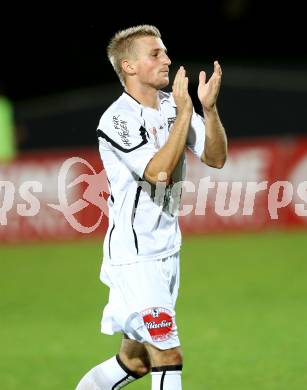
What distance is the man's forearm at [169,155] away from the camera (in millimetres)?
5227

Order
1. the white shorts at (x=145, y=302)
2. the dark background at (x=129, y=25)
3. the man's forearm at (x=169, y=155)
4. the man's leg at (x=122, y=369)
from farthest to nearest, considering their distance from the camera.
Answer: the dark background at (x=129, y=25), the man's leg at (x=122, y=369), the white shorts at (x=145, y=302), the man's forearm at (x=169, y=155)

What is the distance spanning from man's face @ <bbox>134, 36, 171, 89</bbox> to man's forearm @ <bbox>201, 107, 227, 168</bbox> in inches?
14.1

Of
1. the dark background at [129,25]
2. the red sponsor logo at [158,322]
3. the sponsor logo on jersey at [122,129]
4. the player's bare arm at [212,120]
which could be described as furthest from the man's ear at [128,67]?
the dark background at [129,25]

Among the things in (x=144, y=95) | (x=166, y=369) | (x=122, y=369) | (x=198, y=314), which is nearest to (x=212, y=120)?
(x=144, y=95)

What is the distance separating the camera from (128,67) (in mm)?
5656

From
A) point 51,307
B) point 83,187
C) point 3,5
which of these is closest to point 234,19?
point 3,5

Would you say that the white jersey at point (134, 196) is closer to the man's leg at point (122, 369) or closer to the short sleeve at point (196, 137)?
the short sleeve at point (196, 137)

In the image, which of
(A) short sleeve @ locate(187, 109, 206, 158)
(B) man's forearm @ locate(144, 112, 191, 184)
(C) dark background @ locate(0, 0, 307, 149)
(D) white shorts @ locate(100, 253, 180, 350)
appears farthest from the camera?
(C) dark background @ locate(0, 0, 307, 149)

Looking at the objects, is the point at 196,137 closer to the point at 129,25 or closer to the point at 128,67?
the point at 128,67

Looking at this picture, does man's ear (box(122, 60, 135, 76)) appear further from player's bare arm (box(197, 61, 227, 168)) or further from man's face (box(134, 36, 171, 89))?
player's bare arm (box(197, 61, 227, 168))

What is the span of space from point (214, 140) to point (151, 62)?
1.85 feet

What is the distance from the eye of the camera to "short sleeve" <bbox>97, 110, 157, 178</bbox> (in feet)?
17.7

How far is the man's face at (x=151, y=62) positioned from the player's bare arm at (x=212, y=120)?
0.24m

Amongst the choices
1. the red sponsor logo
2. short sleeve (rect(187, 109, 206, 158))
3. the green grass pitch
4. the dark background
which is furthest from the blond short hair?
the dark background
